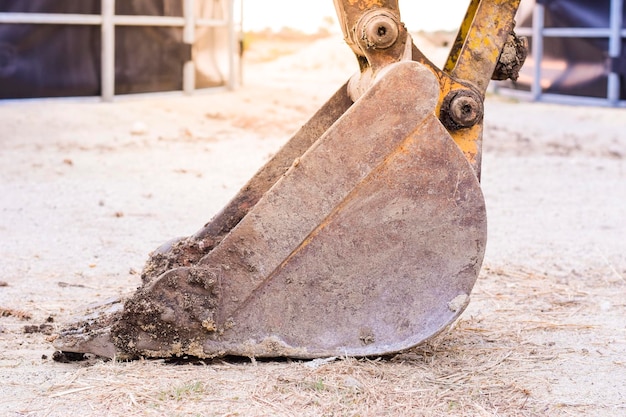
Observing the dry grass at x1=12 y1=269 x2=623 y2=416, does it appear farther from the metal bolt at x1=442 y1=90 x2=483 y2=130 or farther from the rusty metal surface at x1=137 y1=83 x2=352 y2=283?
the metal bolt at x1=442 y1=90 x2=483 y2=130

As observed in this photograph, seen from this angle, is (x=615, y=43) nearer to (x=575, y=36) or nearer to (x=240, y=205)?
(x=575, y=36)

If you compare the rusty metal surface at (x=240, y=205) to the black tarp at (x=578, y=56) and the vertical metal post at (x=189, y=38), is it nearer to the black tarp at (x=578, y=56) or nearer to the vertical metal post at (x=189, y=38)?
the vertical metal post at (x=189, y=38)

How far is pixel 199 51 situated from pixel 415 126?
372 inches

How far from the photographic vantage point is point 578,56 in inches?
501

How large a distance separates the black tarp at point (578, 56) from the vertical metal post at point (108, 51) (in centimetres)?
650

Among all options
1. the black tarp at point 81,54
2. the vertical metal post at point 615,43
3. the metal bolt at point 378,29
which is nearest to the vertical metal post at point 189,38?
the black tarp at point 81,54

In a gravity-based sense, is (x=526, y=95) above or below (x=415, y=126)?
below

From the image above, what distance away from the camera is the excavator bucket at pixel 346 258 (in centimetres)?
272

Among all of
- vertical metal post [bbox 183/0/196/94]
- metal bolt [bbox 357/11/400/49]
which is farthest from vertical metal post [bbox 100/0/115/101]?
metal bolt [bbox 357/11/400/49]

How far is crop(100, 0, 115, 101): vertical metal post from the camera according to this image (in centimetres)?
1010

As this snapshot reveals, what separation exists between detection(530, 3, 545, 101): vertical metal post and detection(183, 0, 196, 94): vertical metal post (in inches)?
207

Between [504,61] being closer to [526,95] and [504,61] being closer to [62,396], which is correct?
[62,396]

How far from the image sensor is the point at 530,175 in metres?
7.64

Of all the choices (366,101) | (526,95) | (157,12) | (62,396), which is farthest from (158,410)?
(526,95)
